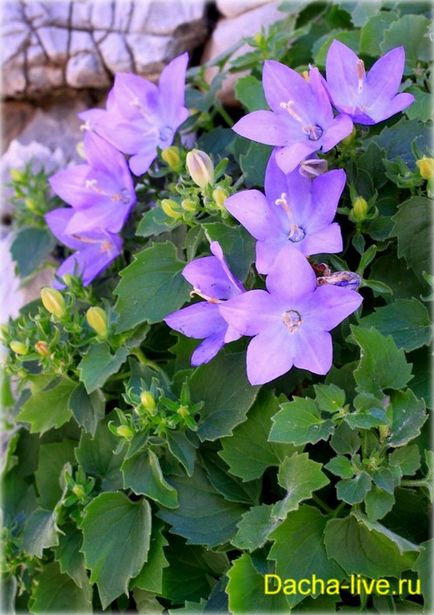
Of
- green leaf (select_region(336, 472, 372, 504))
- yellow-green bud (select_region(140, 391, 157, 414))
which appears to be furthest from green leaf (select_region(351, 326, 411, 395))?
yellow-green bud (select_region(140, 391, 157, 414))

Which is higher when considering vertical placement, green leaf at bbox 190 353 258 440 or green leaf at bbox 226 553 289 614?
green leaf at bbox 190 353 258 440

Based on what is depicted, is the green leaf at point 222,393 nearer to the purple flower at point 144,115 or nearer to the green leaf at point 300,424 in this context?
the green leaf at point 300,424

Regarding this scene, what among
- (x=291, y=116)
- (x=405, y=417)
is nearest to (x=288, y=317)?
(x=405, y=417)

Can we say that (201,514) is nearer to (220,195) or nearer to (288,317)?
(288,317)

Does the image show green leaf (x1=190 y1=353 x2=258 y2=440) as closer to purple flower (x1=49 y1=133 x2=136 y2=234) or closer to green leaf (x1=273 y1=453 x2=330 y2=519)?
green leaf (x1=273 y1=453 x2=330 y2=519)

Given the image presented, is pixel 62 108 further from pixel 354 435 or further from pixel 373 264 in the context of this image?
pixel 354 435

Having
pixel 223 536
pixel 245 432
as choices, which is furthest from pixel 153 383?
pixel 223 536
